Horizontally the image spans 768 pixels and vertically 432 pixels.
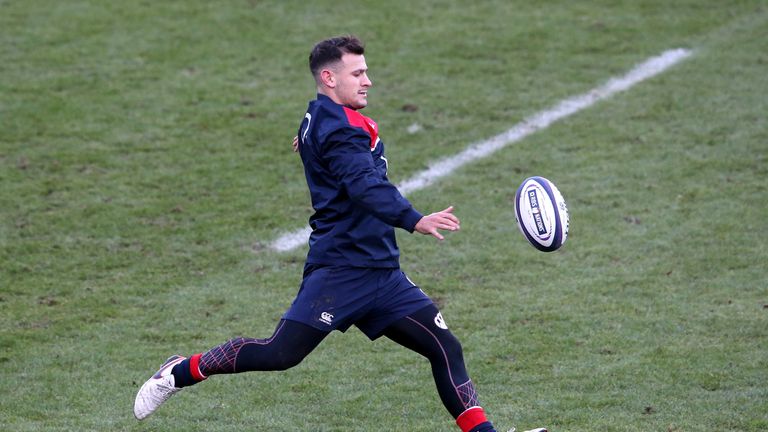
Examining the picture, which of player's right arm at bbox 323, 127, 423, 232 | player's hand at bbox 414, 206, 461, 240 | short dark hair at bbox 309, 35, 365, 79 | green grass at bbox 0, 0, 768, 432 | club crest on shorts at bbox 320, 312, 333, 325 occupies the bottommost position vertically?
green grass at bbox 0, 0, 768, 432

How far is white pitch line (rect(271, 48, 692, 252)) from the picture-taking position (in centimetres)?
Answer: 957

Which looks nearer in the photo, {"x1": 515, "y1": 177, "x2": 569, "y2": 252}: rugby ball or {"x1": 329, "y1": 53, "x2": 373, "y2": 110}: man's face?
{"x1": 329, "y1": 53, "x2": 373, "y2": 110}: man's face

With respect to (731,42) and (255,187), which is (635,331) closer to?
(255,187)

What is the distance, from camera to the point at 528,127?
456 inches

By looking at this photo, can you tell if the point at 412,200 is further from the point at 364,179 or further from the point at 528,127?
the point at 364,179

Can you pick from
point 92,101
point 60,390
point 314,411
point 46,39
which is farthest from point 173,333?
point 46,39

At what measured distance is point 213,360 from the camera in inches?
223

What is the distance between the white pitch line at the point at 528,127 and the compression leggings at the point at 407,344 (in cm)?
360

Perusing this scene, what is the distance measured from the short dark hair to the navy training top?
7.2 inches

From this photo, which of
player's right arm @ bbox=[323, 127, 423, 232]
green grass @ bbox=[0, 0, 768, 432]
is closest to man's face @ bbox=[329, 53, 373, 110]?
player's right arm @ bbox=[323, 127, 423, 232]

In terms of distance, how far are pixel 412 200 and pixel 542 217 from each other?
4.24 m

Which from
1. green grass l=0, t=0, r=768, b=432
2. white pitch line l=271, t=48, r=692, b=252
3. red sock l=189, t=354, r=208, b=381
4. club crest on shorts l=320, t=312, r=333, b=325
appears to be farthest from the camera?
white pitch line l=271, t=48, r=692, b=252

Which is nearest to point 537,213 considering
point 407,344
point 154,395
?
point 407,344

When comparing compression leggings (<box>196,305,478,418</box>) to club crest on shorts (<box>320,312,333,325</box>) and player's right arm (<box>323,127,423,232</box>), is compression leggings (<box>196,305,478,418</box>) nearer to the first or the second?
club crest on shorts (<box>320,312,333,325</box>)
